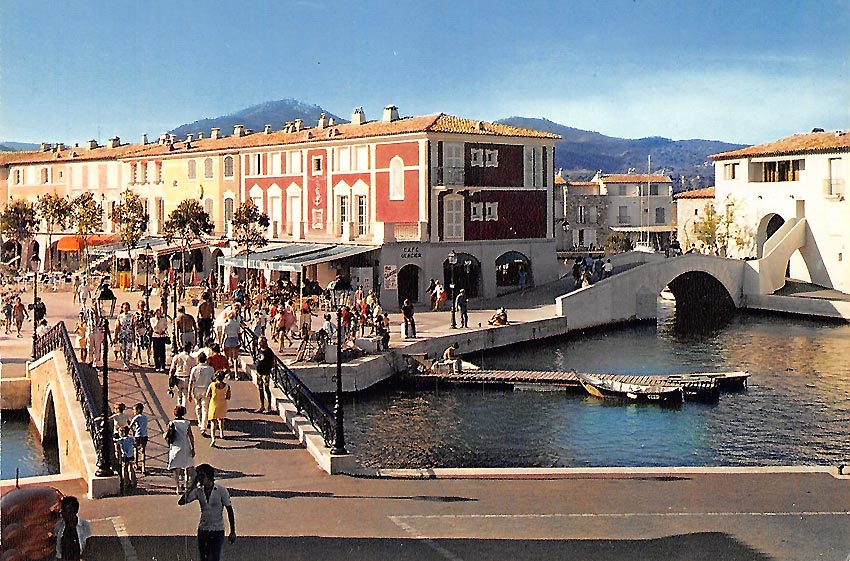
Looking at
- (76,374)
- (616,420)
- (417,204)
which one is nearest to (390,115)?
(417,204)

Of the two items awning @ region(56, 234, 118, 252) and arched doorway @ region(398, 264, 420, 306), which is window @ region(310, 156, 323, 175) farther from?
awning @ region(56, 234, 118, 252)

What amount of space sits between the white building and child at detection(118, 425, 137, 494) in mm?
31993

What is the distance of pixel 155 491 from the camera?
11289 millimetres

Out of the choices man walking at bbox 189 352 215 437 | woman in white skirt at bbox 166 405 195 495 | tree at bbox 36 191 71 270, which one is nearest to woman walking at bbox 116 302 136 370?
man walking at bbox 189 352 215 437

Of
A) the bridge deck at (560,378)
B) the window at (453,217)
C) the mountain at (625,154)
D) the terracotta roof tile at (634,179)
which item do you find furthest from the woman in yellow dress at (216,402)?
the mountain at (625,154)

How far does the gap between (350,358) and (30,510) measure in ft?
51.1

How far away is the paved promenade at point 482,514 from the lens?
31.2 ft

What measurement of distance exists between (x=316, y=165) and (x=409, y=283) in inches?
244

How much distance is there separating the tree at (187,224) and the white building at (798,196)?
20564 mm

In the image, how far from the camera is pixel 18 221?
36.0 metres

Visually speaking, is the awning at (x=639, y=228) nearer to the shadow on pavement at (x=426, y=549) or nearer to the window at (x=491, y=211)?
the window at (x=491, y=211)

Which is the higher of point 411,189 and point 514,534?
point 411,189

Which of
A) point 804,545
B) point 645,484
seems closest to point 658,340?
A: point 645,484

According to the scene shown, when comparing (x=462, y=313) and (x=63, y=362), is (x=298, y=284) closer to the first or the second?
(x=462, y=313)
